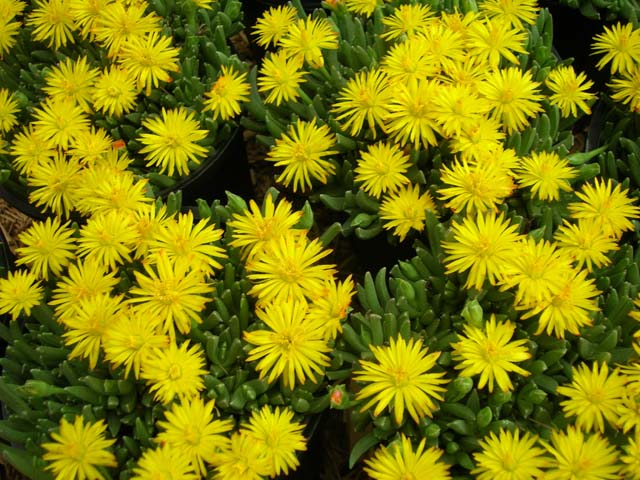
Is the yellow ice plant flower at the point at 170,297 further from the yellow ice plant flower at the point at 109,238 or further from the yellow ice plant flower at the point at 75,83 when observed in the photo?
the yellow ice plant flower at the point at 75,83

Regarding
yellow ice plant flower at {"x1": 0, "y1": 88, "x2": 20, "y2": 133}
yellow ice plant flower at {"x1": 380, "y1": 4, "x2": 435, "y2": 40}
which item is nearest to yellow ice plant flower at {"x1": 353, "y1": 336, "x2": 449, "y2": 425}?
yellow ice plant flower at {"x1": 380, "y1": 4, "x2": 435, "y2": 40}

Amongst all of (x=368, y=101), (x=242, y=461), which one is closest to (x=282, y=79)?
(x=368, y=101)

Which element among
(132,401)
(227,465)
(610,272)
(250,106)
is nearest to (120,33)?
(250,106)

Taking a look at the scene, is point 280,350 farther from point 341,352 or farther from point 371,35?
point 371,35

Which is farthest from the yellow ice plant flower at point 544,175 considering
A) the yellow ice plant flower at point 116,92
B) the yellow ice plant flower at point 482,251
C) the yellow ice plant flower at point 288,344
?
the yellow ice plant flower at point 116,92

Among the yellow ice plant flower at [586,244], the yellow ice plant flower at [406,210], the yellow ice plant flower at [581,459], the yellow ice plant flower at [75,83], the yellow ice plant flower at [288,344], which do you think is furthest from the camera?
the yellow ice plant flower at [75,83]

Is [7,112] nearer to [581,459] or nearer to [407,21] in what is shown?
[407,21]

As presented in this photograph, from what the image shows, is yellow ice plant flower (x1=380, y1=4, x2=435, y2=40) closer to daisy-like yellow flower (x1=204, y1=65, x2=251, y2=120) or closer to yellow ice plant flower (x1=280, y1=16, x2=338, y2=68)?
yellow ice plant flower (x1=280, y1=16, x2=338, y2=68)
